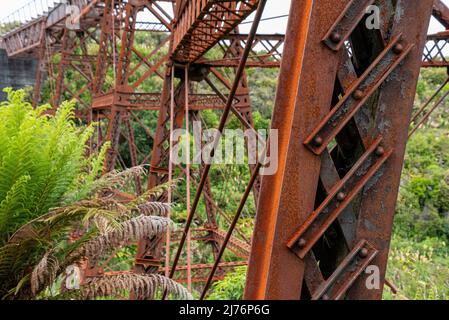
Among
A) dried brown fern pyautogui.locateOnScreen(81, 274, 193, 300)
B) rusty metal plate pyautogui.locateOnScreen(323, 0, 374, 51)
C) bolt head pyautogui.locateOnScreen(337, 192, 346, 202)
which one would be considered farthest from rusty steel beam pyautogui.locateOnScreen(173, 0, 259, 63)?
bolt head pyautogui.locateOnScreen(337, 192, 346, 202)

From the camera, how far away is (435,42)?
31.5 ft

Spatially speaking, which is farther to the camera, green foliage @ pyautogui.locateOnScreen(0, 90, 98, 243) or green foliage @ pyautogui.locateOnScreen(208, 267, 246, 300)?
green foliage @ pyautogui.locateOnScreen(208, 267, 246, 300)

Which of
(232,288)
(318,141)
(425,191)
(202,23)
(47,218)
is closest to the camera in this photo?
(318,141)

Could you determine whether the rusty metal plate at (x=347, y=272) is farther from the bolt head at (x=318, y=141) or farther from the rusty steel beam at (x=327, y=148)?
the bolt head at (x=318, y=141)

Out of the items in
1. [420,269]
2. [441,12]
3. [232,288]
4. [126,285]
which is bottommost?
[420,269]

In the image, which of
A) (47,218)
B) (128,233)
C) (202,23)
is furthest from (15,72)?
(128,233)

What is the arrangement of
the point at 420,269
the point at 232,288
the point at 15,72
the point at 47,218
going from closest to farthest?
1. the point at 47,218
2. the point at 232,288
3. the point at 420,269
4. the point at 15,72

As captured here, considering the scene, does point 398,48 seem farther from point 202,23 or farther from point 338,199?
point 202,23

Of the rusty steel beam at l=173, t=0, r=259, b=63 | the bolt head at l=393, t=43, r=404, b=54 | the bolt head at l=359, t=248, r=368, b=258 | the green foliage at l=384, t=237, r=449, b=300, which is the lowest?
the green foliage at l=384, t=237, r=449, b=300

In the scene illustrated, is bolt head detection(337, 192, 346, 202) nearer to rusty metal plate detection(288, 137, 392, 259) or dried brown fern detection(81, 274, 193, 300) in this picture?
rusty metal plate detection(288, 137, 392, 259)

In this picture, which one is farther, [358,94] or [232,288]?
[232,288]

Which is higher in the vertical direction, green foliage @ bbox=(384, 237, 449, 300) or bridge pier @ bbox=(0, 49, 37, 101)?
bridge pier @ bbox=(0, 49, 37, 101)

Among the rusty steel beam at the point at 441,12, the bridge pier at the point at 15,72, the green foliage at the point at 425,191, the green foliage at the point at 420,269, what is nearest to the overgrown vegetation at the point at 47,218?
the rusty steel beam at the point at 441,12

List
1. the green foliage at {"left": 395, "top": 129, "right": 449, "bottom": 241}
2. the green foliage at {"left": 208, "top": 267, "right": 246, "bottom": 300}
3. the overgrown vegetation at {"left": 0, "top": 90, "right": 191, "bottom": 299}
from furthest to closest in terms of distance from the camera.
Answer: the green foliage at {"left": 395, "top": 129, "right": 449, "bottom": 241}, the green foliage at {"left": 208, "top": 267, "right": 246, "bottom": 300}, the overgrown vegetation at {"left": 0, "top": 90, "right": 191, "bottom": 299}
